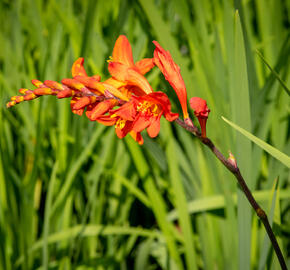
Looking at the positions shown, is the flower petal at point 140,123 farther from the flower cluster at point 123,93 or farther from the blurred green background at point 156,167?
the blurred green background at point 156,167

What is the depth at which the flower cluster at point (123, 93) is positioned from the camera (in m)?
0.62

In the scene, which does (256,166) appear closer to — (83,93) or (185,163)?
(185,163)

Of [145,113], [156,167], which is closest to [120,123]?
[145,113]

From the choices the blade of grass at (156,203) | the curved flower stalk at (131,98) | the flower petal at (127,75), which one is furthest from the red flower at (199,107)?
the blade of grass at (156,203)

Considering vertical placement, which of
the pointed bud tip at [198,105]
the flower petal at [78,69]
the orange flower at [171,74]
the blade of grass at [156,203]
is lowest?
the blade of grass at [156,203]

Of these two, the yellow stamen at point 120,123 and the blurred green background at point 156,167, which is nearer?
the yellow stamen at point 120,123

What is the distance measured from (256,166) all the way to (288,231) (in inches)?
11.3

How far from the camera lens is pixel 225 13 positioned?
115 cm

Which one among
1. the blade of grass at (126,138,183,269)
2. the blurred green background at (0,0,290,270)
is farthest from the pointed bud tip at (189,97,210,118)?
the blade of grass at (126,138,183,269)

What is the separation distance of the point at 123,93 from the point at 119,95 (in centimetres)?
4

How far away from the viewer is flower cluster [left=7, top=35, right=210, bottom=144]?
62 cm

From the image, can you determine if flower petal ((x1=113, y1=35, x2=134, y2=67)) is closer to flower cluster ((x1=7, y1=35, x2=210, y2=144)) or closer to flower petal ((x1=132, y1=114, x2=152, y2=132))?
flower cluster ((x1=7, y1=35, x2=210, y2=144))

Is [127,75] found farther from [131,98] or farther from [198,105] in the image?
[198,105]

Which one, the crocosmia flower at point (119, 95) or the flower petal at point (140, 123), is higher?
the crocosmia flower at point (119, 95)
